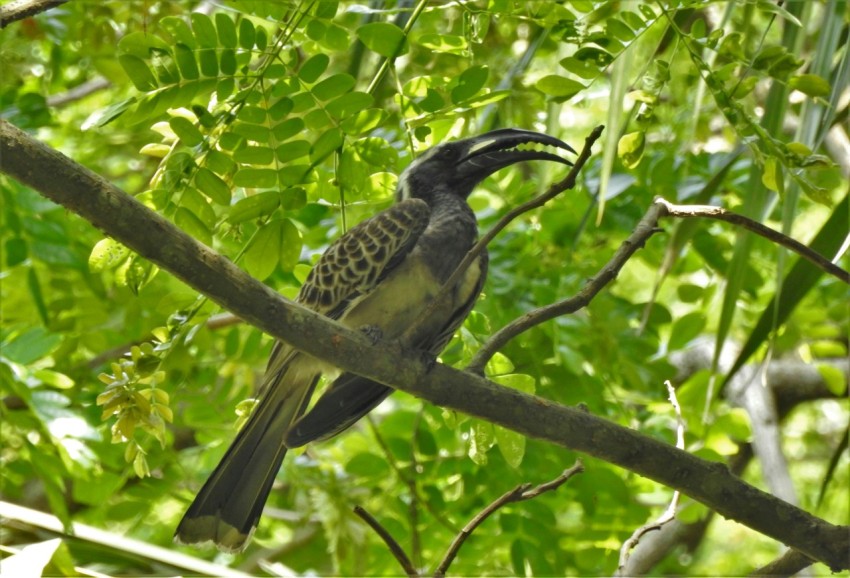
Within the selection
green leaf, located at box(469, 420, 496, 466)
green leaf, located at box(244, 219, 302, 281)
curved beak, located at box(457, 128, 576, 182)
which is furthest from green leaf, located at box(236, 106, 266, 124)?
green leaf, located at box(469, 420, 496, 466)

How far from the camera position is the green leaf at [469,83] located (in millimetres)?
2268

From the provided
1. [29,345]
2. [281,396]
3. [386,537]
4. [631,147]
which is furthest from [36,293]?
[631,147]

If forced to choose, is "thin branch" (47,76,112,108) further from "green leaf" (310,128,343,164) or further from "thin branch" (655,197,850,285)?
"thin branch" (655,197,850,285)

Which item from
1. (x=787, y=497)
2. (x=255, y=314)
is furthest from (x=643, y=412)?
(x=255, y=314)

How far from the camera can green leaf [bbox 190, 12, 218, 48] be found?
2100 millimetres

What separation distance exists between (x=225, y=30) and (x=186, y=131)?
0.75 feet

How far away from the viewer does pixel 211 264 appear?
175 cm

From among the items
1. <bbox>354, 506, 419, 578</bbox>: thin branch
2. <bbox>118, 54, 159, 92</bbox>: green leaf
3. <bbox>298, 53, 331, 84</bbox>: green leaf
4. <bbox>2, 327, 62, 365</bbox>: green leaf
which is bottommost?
<bbox>2, 327, 62, 365</bbox>: green leaf

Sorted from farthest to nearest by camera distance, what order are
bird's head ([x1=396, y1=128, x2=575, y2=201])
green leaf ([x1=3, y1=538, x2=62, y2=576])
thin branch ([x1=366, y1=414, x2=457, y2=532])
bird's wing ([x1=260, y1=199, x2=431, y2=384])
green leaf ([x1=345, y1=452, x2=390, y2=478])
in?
1. green leaf ([x1=345, y1=452, x2=390, y2=478])
2. thin branch ([x1=366, y1=414, x2=457, y2=532])
3. bird's head ([x1=396, y1=128, x2=575, y2=201])
4. bird's wing ([x1=260, y1=199, x2=431, y2=384])
5. green leaf ([x1=3, y1=538, x2=62, y2=576])

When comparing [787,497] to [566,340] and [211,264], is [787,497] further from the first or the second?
[211,264]

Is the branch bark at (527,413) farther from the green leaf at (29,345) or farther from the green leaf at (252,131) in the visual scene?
the green leaf at (29,345)

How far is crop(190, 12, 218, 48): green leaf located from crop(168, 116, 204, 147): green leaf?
0.54ft

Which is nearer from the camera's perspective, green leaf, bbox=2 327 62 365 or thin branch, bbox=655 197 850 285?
thin branch, bbox=655 197 850 285

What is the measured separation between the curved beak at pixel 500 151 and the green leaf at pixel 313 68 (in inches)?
22.6
